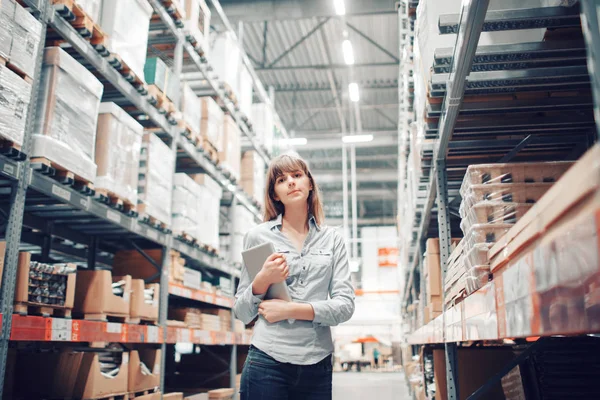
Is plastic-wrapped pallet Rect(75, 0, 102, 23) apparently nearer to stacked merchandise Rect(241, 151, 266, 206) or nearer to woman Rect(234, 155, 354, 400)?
woman Rect(234, 155, 354, 400)

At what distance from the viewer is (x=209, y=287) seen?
7391 mm

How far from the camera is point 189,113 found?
6578 millimetres

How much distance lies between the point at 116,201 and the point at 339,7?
7.90m

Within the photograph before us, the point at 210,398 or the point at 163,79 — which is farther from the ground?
the point at 163,79

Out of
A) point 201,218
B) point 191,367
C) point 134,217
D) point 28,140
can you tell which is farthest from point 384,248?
point 28,140

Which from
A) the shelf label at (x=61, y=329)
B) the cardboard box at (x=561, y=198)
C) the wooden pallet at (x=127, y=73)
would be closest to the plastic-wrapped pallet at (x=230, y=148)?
the wooden pallet at (x=127, y=73)

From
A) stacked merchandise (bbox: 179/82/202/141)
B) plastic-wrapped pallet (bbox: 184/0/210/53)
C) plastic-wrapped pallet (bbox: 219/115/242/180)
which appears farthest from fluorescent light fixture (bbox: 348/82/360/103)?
stacked merchandise (bbox: 179/82/202/141)

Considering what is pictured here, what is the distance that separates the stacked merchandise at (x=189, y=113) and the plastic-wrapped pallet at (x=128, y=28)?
1164 mm

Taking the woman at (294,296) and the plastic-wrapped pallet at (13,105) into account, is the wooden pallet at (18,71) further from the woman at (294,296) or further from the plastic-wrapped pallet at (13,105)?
the woman at (294,296)

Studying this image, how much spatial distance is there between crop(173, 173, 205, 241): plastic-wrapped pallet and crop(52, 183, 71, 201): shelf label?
2.18 metres

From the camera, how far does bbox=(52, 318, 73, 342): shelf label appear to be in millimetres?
3727

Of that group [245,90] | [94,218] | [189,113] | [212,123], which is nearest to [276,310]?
[94,218]

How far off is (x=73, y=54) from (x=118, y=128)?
0.80m

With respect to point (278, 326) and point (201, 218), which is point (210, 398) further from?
point (278, 326)
